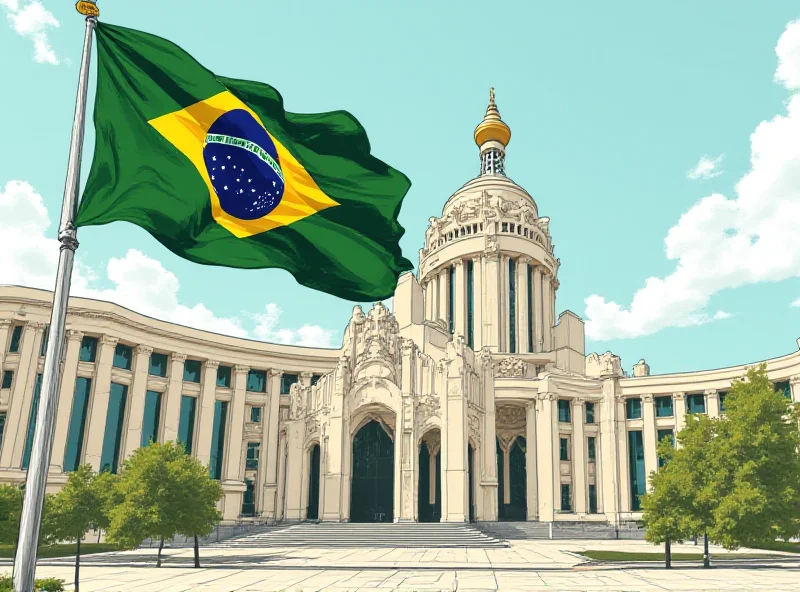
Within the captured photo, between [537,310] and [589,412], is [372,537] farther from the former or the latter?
[537,310]

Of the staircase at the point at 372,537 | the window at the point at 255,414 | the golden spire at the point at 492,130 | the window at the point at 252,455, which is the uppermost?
the golden spire at the point at 492,130

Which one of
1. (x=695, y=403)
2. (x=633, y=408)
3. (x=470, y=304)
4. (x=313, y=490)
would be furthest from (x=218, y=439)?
(x=695, y=403)

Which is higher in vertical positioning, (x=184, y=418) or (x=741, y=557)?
(x=184, y=418)

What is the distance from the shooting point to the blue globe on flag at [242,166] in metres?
12.5

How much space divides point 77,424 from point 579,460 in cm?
4850

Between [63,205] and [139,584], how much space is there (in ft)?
63.5

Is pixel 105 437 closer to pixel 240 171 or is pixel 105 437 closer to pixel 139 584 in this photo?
pixel 139 584

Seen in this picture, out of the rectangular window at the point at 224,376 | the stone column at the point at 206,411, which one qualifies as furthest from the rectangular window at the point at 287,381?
the stone column at the point at 206,411

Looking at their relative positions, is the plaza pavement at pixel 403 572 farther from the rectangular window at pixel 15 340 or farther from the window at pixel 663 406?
the window at pixel 663 406

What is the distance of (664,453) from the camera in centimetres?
3619

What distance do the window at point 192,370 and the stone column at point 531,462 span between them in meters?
34.2

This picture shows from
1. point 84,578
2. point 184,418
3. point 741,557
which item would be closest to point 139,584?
point 84,578

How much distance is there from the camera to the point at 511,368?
263 feet

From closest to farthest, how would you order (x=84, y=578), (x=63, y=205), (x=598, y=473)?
(x=63, y=205)
(x=84, y=578)
(x=598, y=473)
